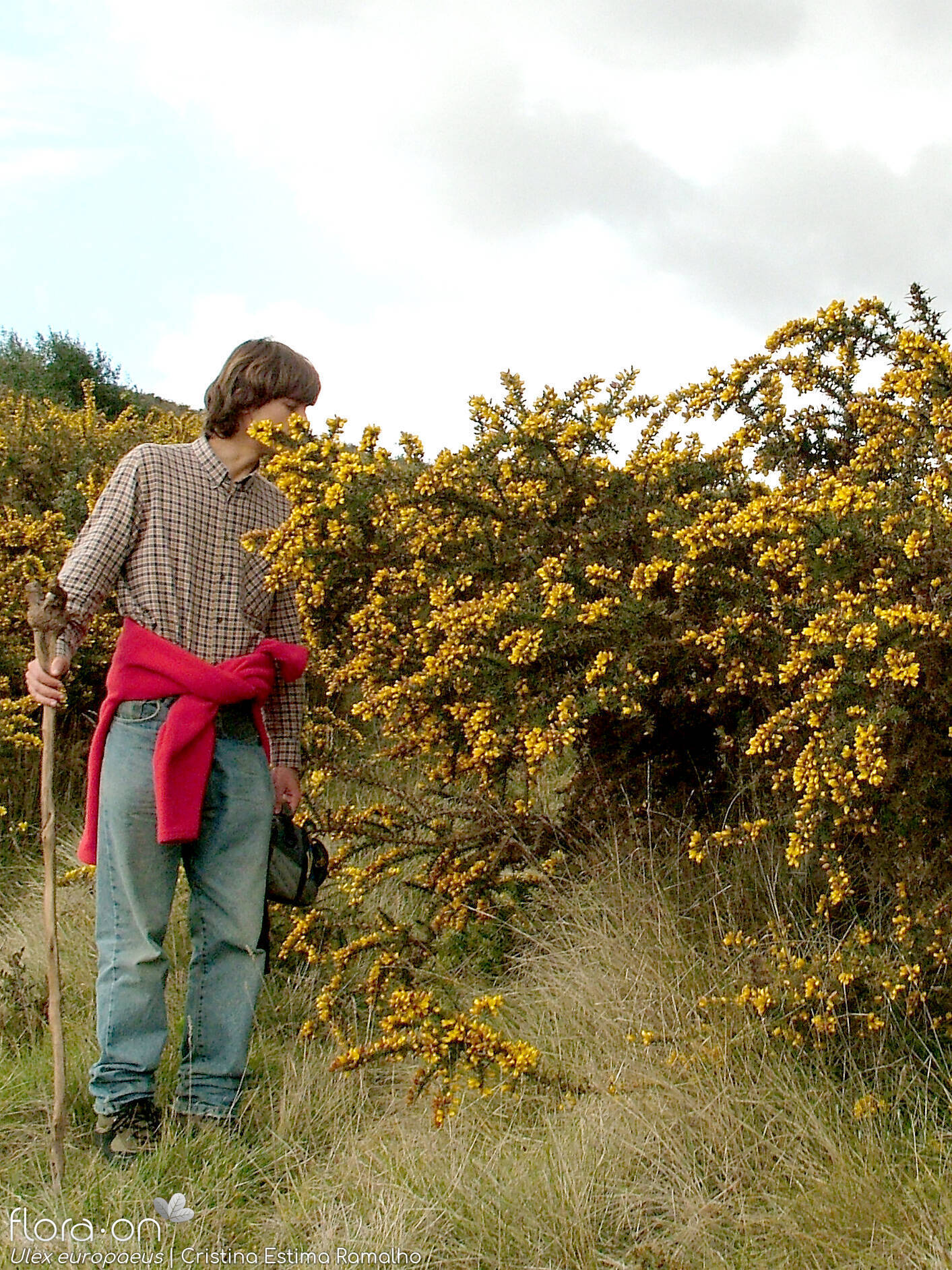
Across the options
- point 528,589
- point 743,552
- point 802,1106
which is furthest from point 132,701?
point 802,1106

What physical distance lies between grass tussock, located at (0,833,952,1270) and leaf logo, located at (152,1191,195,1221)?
32mm

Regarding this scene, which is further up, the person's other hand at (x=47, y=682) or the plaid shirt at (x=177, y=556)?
the plaid shirt at (x=177, y=556)

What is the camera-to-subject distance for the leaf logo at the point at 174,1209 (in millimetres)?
2875

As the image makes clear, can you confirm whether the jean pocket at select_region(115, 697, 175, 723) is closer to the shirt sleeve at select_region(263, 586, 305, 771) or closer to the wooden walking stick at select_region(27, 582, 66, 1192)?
the wooden walking stick at select_region(27, 582, 66, 1192)

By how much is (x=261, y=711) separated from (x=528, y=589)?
87 cm

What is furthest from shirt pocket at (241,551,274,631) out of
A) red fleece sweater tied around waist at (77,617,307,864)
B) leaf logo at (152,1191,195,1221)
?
leaf logo at (152,1191,195,1221)

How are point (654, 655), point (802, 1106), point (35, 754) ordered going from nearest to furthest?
point (802, 1106) < point (654, 655) < point (35, 754)

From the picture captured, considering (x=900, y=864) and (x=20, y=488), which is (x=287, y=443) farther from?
(x=20, y=488)

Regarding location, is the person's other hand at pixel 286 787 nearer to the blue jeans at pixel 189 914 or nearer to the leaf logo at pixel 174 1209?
the blue jeans at pixel 189 914

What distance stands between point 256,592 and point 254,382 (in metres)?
0.61

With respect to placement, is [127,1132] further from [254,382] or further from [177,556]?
[254,382]

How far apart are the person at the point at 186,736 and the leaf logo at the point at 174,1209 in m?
0.29

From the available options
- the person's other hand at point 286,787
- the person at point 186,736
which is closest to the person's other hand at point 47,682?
the person at point 186,736

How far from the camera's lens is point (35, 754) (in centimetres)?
668
